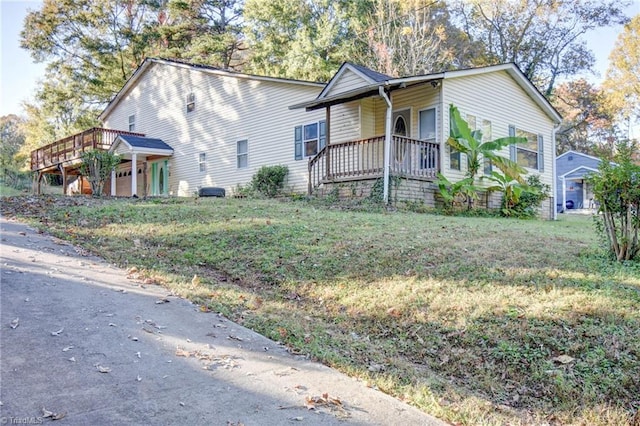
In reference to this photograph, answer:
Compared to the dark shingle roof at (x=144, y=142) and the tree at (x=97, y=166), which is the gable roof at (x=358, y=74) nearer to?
the tree at (x=97, y=166)

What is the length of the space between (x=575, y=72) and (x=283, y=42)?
20.4m

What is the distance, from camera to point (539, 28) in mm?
31500

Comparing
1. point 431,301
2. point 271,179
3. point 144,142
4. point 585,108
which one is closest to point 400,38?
point 271,179

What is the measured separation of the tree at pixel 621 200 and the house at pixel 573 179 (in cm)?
2866

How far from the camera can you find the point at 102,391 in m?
3.18

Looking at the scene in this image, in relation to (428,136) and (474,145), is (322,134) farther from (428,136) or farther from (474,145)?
(474,145)

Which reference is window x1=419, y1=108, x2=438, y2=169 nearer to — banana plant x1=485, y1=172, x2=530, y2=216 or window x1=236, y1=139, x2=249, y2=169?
banana plant x1=485, y1=172, x2=530, y2=216

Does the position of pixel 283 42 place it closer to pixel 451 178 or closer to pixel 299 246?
pixel 451 178

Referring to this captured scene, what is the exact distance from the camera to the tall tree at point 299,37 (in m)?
28.0

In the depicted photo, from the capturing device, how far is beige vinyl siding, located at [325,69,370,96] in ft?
48.8

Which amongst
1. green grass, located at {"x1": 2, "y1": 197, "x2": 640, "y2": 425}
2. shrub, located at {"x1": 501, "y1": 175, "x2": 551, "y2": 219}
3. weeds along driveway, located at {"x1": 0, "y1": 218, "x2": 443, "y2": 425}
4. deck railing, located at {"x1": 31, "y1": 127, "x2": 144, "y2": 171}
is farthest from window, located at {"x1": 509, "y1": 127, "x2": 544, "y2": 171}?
deck railing, located at {"x1": 31, "y1": 127, "x2": 144, "y2": 171}

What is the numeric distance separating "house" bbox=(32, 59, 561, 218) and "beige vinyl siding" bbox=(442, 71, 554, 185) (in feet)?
0.13

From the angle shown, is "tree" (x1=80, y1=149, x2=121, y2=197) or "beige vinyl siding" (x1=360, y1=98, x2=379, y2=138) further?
"beige vinyl siding" (x1=360, y1=98, x2=379, y2=138)

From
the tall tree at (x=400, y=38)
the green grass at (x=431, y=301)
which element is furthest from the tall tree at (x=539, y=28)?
the green grass at (x=431, y=301)
